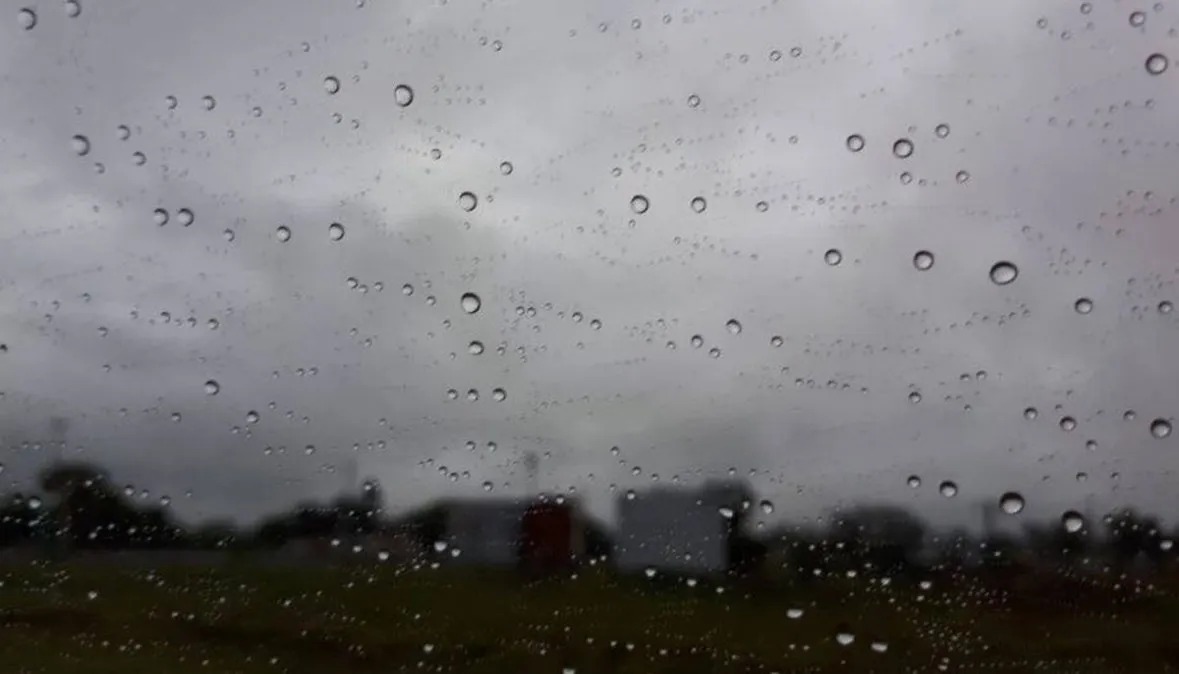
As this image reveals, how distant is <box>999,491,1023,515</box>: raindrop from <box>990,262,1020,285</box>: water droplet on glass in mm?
426

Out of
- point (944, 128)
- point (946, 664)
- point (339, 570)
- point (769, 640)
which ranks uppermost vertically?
point (944, 128)

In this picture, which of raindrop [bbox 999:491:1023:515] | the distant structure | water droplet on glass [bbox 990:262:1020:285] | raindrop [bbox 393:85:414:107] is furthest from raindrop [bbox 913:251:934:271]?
raindrop [bbox 393:85:414:107]

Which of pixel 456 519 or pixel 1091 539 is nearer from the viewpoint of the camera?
pixel 1091 539

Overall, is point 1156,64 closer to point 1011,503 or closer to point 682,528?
point 1011,503

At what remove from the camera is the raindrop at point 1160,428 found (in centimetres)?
217

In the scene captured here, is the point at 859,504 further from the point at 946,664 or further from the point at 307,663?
the point at 307,663

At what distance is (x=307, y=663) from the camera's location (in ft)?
7.70

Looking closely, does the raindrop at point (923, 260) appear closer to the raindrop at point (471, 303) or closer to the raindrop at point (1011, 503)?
the raindrop at point (1011, 503)

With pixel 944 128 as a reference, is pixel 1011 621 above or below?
below

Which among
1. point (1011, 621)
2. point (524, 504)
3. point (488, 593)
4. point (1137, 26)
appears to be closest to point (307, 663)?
point (488, 593)

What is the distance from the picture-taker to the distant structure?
226 centimetres

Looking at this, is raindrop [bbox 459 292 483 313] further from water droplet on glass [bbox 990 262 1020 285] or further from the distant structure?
water droplet on glass [bbox 990 262 1020 285]

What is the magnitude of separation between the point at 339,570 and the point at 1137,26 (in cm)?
200

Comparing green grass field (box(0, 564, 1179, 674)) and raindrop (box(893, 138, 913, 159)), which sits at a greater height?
raindrop (box(893, 138, 913, 159))
